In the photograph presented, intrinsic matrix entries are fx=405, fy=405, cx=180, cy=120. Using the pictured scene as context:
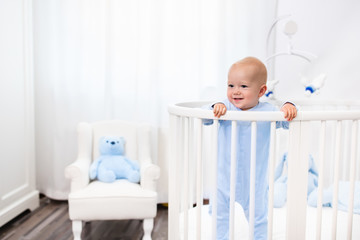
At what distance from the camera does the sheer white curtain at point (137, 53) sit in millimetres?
2553

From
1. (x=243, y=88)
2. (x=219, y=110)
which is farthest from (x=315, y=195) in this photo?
(x=219, y=110)

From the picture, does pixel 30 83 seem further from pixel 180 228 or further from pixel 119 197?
pixel 180 228

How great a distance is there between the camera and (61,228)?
7.37 feet

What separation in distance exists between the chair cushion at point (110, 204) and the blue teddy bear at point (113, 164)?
6.8 inches

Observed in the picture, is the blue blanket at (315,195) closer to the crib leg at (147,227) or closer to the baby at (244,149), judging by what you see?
the baby at (244,149)

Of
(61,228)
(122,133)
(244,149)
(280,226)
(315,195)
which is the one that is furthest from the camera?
(122,133)

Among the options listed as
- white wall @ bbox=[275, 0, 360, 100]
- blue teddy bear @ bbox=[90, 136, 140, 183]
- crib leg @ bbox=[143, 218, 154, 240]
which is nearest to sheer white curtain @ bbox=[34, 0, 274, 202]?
white wall @ bbox=[275, 0, 360, 100]

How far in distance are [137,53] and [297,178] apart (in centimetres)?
164

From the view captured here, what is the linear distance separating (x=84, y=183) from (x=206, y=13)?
127cm

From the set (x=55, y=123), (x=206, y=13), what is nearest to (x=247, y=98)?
(x=206, y=13)

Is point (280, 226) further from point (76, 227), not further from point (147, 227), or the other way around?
point (76, 227)

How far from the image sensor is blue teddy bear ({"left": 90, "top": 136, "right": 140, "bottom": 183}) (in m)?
2.20

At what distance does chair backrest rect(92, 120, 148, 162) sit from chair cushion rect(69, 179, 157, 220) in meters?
0.44

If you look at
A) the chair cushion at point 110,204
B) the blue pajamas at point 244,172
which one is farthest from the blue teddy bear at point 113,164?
the blue pajamas at point 244,172
